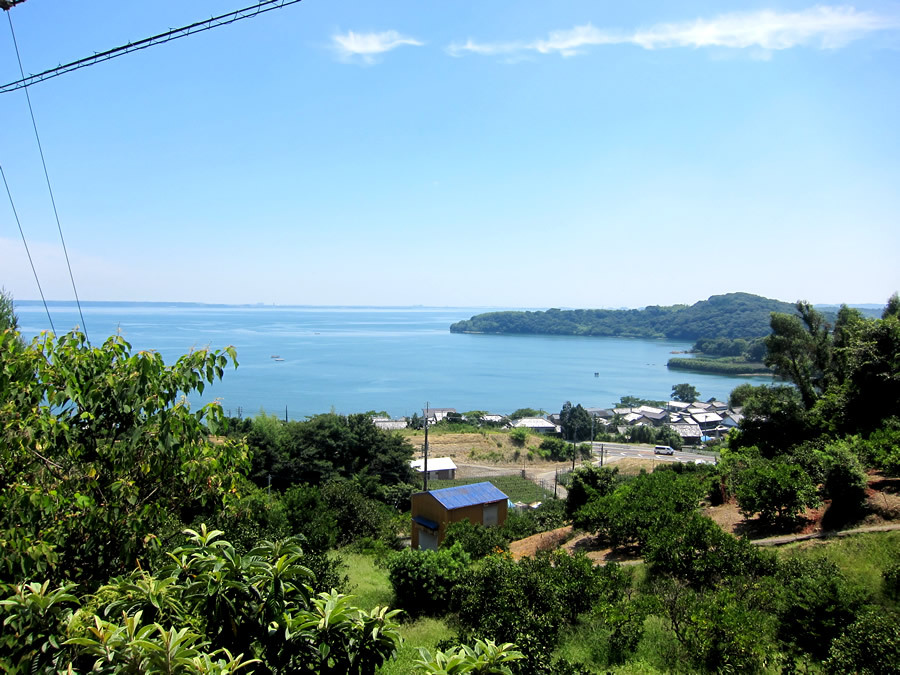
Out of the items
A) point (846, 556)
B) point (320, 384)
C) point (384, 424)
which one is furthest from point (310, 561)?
point (320, 384)

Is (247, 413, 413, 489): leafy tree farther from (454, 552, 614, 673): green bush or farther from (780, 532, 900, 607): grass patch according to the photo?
(780, 532, 900, 607): grass patch

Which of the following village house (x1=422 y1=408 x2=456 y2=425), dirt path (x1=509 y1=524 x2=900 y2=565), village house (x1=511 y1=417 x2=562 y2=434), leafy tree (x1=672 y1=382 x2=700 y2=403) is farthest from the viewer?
leafy tree (x1=672 y1=382 x2=700 y2=403)

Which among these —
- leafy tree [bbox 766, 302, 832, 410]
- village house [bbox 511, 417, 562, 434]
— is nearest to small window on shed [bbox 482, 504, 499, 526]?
leafy tree [bbox 766, 302, 832, 410]

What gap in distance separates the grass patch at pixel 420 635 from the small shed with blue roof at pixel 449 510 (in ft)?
17.6

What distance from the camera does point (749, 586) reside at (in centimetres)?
Answer: 555

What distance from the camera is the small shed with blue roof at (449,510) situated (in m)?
12.6

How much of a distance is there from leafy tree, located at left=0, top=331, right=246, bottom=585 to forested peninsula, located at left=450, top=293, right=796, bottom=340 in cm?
11240

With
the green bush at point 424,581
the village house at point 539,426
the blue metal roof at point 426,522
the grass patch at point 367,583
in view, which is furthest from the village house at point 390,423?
the green bush at point 424,581

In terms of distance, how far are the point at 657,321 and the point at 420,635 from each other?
147 meters

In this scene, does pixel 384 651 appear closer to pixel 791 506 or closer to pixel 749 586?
pixel 749 586

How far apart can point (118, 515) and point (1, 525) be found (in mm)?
480

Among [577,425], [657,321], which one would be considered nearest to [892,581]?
[577,425]

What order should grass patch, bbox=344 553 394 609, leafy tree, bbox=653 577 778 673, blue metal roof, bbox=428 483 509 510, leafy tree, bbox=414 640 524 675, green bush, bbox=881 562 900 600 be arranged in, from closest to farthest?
leafy tree, bbox=414 640 524 675, leafy tree, bbox=653 577 778 673, green bush, bbox=881 562 900 600, grass patch, bbox=344 553 394 609, blue metal roof, bbox=428 483 509 510

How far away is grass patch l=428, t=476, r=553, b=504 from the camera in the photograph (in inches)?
989
